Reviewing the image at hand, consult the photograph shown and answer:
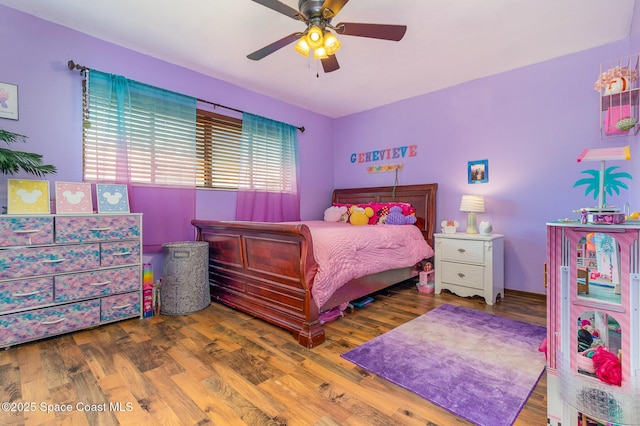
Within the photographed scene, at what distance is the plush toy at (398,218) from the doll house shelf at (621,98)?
1994 millimetres

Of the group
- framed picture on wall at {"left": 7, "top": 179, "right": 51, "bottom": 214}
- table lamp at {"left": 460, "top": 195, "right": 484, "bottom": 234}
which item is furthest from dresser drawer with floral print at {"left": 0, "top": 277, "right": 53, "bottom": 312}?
table lamp at {"left": 460, "top": 195, "right": 484, "bottom": 234}

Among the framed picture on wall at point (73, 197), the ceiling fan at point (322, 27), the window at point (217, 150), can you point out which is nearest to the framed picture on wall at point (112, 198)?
the framed picture on wall at point (73, 197)

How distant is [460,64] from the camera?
3.18 meters

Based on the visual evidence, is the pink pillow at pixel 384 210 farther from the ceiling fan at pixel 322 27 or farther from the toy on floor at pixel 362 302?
the ceiling fan at pixel 322 27

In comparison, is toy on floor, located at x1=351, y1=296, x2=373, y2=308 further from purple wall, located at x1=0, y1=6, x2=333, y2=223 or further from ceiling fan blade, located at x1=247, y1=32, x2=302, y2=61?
purple wall, located at x1=0, y1=6, x2=333, y2=223

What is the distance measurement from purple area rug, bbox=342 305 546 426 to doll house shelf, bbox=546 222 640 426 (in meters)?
0.35

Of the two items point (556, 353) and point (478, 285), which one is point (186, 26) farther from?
point (478, 285)

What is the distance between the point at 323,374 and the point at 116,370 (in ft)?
4.12

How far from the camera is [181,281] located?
2.69m

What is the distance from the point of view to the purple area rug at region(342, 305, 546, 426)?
1.48 meters

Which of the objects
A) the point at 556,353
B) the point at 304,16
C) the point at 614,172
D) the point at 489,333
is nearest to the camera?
the point at 556,353

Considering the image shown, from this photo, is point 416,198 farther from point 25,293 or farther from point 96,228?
point 25,293

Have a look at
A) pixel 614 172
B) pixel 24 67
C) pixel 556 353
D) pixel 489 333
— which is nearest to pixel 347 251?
pixel 489 333

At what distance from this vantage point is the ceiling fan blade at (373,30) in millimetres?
1940
